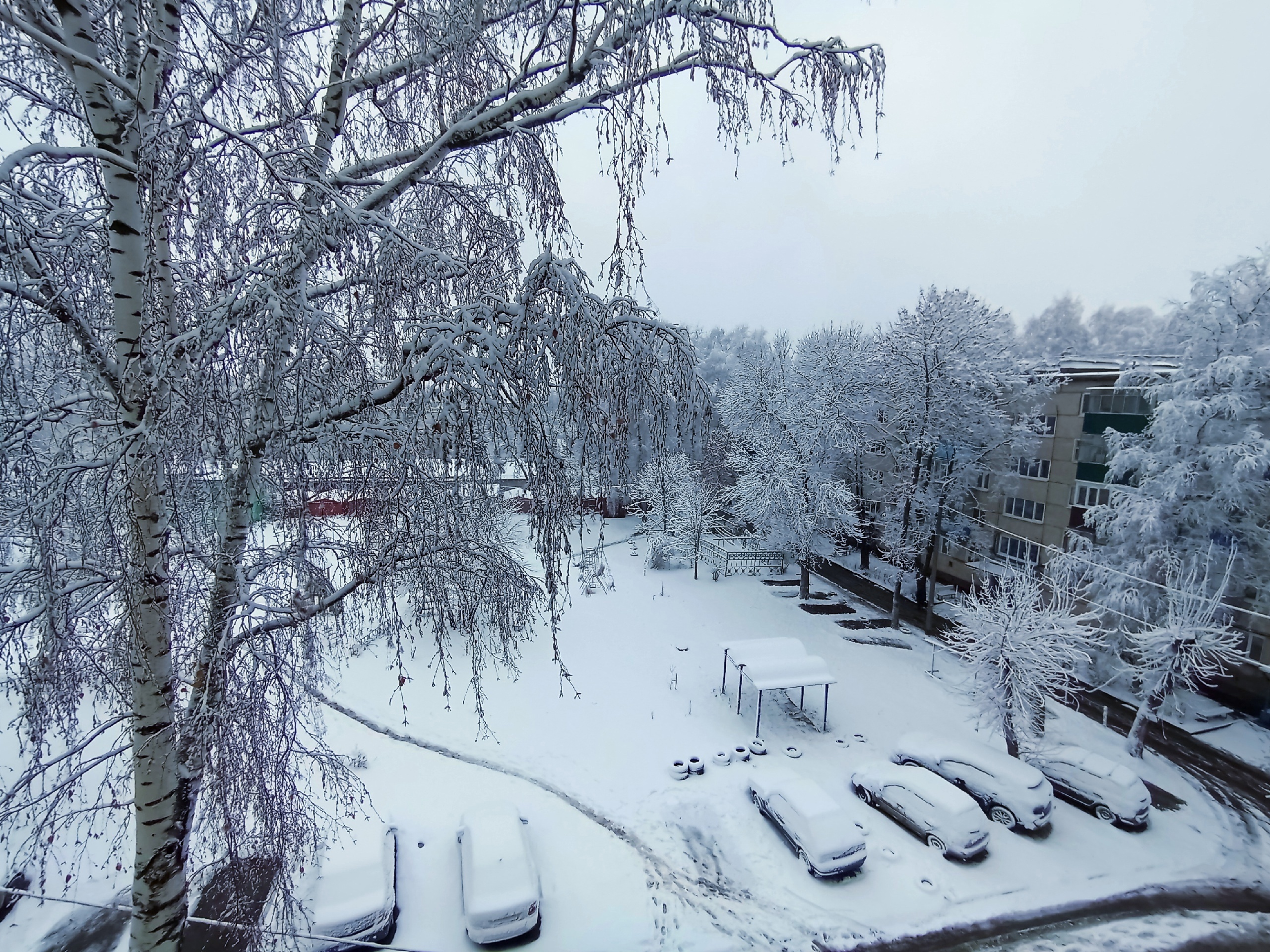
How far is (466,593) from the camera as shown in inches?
139

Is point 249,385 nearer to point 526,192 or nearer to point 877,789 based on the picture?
point 526,192

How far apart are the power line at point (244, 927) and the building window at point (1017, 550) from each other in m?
19.8

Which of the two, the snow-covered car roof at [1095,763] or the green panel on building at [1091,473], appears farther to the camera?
the green panel on building at [1091,473]

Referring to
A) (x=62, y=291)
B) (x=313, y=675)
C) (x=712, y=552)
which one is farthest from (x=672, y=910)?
(x=712, y=552)

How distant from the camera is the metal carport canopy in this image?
12141 mm

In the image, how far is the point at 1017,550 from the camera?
20.4m

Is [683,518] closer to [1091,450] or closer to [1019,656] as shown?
[1019,656]

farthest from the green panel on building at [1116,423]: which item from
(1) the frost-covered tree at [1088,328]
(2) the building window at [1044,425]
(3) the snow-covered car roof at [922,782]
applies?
(1) the frost-covered tree at [1088,328]

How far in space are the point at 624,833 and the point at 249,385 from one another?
899 centimetres

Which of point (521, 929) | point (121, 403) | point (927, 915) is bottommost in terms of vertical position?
point (927, 915)

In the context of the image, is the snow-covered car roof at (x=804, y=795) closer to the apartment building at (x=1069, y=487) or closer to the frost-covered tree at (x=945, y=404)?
the apartment building at (x=1069, y=487)

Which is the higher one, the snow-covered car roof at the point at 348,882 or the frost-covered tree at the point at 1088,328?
the frost-covered tree at the point at 1088,328

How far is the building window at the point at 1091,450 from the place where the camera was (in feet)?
56.7

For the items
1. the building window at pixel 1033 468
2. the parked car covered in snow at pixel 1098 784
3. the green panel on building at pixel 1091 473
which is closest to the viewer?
the parked car covered in snow at pixel 1098 784
